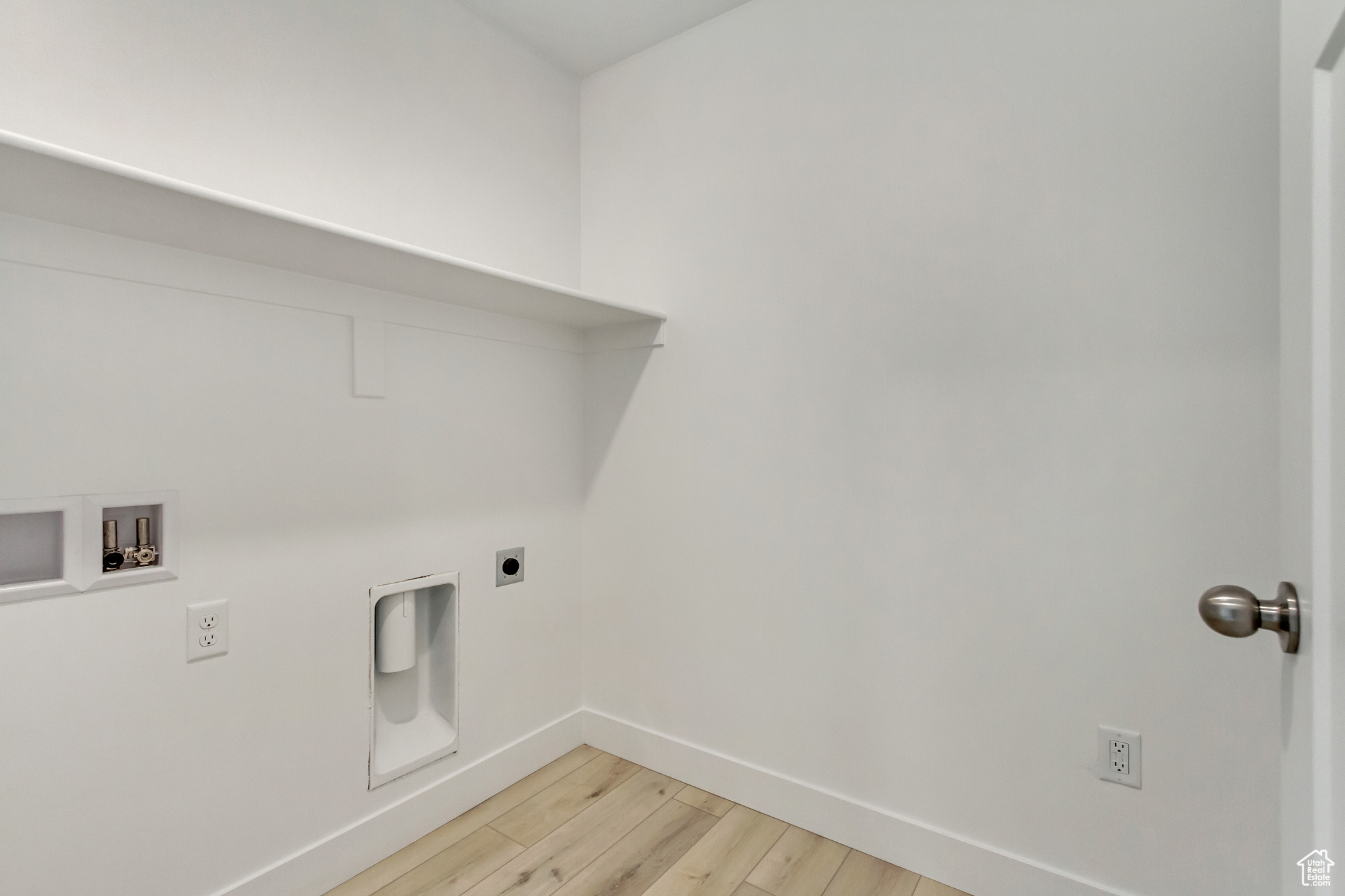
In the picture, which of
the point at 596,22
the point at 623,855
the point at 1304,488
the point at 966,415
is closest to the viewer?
the point at 1304,488

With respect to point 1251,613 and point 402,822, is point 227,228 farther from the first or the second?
point 1251,613

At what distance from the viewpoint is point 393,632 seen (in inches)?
67.6

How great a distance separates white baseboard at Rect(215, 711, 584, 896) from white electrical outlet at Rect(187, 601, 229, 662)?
51 cm

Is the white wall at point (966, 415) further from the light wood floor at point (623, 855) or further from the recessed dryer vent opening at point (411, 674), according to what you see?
the recessed dryer vent opening at point (411, 674)

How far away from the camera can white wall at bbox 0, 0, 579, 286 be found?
1.21 m

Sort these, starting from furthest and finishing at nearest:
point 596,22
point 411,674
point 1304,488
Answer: point 596,22, point 411,674, point 1304,488

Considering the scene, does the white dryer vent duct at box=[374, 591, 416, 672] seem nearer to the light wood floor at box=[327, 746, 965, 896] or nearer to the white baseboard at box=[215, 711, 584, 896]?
the white baseboard at box=[215, 711, 584, 896]

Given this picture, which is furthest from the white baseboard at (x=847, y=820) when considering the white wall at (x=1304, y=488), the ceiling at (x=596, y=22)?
the ceiling at (x=596, y=22)

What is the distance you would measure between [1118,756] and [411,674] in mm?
1751

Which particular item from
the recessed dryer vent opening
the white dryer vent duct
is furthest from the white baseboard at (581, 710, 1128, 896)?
the white dryer vent duct

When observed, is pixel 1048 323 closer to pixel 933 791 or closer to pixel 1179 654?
pixel 1179 654

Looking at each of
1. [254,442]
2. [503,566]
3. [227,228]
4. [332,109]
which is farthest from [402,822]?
[332,109]

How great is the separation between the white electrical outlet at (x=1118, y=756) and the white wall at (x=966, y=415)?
0.02 m

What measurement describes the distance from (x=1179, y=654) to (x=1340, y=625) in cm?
103
